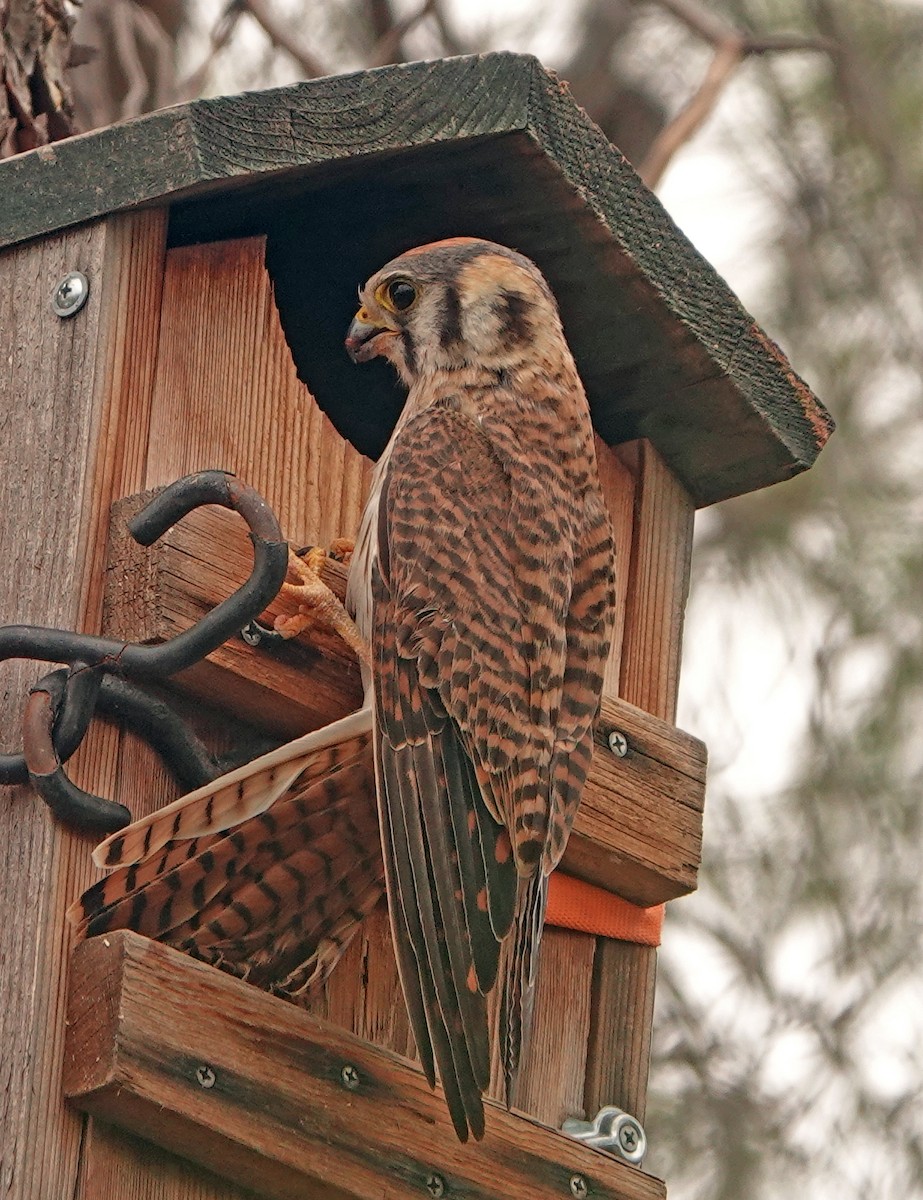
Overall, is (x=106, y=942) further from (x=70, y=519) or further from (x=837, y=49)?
(x=837, y=49)

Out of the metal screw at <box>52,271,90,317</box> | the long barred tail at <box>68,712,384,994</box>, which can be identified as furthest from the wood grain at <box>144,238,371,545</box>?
the long barred tail at <box>68,712,384,994</box>

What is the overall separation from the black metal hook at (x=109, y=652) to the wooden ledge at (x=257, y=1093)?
0.63 feet

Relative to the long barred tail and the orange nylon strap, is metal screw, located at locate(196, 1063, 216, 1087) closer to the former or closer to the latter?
the long barred tail

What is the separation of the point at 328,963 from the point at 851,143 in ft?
11.0

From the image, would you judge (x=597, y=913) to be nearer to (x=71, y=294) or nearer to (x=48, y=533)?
(x=48, y=533)

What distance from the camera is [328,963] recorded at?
2922 mm

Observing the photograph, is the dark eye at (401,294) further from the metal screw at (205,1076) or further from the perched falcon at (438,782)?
the metal screw at (205,1076)

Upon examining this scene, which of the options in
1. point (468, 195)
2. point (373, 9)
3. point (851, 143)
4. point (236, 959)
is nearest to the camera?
point (236, 959)

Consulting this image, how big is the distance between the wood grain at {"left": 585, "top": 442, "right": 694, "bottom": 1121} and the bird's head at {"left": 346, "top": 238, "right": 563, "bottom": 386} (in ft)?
1.13

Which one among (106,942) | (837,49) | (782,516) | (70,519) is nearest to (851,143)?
(837,49)

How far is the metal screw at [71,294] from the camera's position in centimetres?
306

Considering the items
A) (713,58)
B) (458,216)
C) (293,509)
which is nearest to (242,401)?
(293,509)

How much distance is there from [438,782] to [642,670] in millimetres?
809

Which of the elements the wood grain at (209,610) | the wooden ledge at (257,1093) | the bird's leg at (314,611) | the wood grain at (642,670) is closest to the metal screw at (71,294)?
the wood grain at (209,610)
